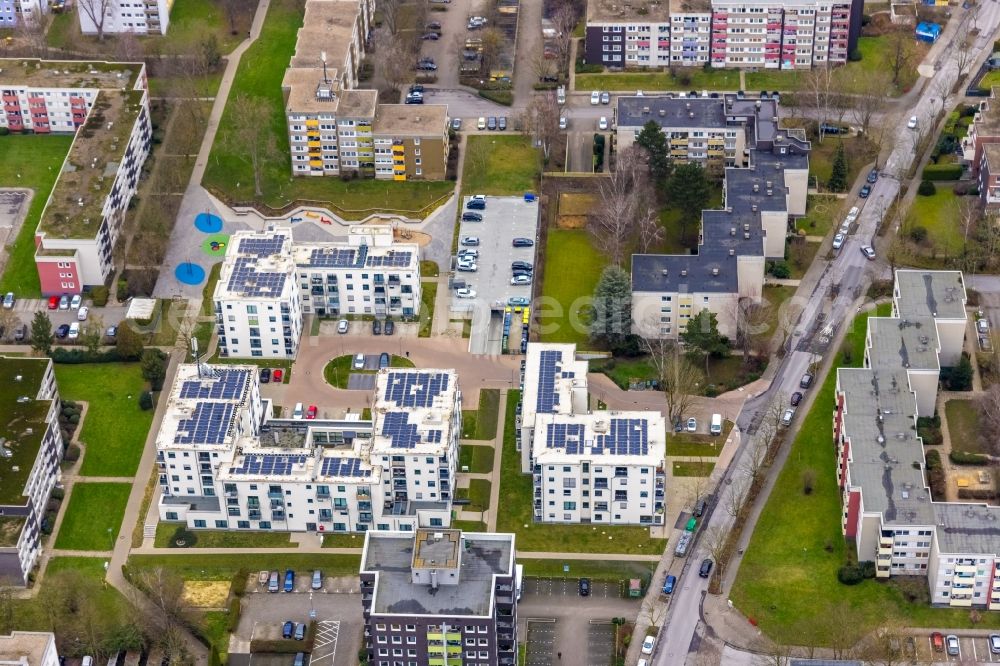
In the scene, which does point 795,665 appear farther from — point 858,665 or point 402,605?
point 402,605

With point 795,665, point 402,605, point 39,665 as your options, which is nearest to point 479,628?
point 402,605

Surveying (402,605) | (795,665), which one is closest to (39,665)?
(402,605)

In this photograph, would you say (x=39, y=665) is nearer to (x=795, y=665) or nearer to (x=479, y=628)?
(x=479, y=628)

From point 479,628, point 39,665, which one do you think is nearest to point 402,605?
point 479,628

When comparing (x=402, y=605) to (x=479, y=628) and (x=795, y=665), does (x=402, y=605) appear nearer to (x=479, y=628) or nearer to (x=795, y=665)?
(x=479, y=628)

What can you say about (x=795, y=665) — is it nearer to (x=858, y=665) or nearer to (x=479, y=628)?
(x=858, y=665)

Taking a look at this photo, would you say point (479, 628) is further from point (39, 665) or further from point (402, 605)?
point (39, 665)
